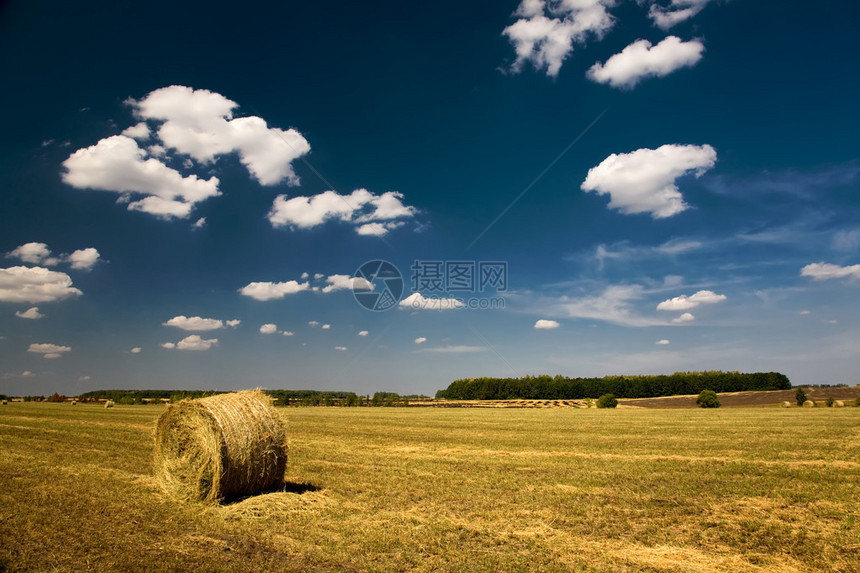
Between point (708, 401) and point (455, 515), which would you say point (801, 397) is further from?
point (455, 515)

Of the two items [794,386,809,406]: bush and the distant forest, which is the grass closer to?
[794,386,809,406]: bush

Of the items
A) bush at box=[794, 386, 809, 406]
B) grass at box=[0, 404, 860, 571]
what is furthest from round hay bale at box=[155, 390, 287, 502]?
bush at box=[794, 386, 809, 406]

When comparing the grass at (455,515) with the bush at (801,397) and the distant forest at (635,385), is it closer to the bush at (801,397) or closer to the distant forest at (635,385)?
the bush at (801,397)

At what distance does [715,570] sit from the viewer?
5.43 metres

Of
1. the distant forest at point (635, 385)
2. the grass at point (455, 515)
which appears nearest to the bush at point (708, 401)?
the distant forest at point (635, 385)

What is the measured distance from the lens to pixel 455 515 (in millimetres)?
7430

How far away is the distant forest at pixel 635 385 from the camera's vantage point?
8594 cm

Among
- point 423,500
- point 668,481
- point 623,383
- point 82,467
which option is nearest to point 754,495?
point 668,481

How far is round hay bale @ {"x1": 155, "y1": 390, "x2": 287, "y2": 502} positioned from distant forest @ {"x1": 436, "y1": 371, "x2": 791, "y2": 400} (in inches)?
3417

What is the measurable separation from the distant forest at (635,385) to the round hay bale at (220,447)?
8679 centimetres

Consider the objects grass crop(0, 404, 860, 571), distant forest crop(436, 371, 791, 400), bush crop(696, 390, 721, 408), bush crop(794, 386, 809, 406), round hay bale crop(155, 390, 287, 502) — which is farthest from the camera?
distant forest crop(436, 371, 791, 400)

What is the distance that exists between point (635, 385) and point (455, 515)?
89.3 m

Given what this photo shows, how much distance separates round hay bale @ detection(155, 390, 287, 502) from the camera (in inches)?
342

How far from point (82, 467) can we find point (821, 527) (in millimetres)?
14782
